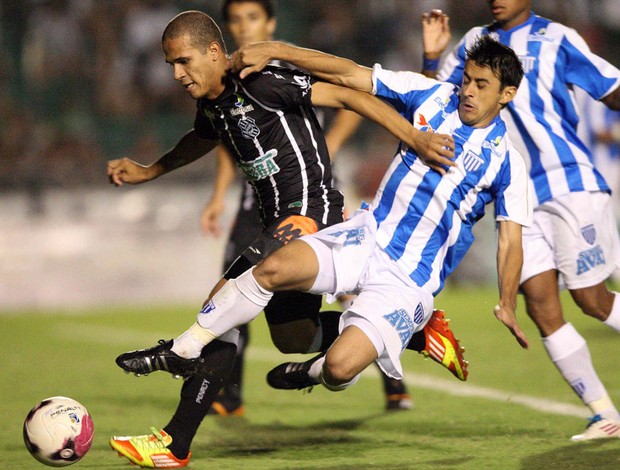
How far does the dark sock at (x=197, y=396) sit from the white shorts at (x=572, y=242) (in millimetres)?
1609

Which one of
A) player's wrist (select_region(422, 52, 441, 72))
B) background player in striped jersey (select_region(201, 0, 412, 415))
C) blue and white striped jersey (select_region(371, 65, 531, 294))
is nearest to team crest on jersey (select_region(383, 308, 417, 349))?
blue and white striped jersey (select_region(371, 65, 531, 294))

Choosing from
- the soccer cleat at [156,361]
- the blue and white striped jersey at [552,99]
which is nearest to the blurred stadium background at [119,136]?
the blue and white striped jersey at [552,99]

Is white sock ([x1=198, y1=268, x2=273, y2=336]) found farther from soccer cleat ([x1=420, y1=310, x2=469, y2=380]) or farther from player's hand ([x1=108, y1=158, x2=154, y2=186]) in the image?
player's hand ([x1=108, y1=158, x2=154, y2=186])

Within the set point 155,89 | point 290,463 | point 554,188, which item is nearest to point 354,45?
point 155,89

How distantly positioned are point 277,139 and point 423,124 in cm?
67

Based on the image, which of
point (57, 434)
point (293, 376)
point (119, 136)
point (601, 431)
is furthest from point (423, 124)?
point (119, 136)

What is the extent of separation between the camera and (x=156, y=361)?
4457mm

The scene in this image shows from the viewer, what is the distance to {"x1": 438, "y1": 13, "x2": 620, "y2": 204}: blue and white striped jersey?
5.35m

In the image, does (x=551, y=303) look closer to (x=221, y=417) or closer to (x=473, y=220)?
(x=473, y=220)

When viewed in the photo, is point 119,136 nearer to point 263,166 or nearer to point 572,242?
point 263,166

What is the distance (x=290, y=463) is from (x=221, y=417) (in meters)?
1.56

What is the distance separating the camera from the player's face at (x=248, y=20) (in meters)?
6.48

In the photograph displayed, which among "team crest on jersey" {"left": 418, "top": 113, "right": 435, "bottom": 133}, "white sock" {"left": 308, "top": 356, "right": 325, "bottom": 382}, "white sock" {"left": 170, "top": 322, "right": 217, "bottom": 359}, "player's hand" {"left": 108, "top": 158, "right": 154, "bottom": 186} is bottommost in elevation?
"white sock" {"left": 308, "top": 356, "right": 325, "bottom": 382}

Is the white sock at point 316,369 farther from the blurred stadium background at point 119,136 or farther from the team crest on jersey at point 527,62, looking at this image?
the blurred stadium background at point 119,136
